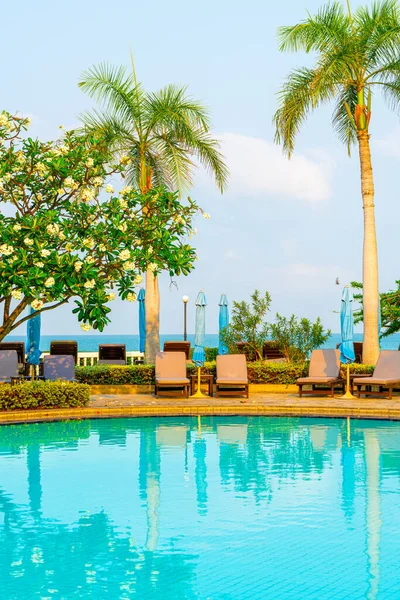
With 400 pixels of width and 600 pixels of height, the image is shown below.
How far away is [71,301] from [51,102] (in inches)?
456

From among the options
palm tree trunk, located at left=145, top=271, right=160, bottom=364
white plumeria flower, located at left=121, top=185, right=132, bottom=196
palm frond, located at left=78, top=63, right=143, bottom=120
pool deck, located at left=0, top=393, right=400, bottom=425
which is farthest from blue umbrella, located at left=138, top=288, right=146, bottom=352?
white plumeria flower, located at left=121, top=185, right=132, bottom=196

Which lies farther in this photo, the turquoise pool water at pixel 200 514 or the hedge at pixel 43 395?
the hedge at pixel 43 395

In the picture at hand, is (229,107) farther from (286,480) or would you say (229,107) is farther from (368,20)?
(286,480)

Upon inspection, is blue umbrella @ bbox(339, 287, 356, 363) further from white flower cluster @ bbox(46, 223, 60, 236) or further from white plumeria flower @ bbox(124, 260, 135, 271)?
white flower cluster @ bbox(46, 223, 60, 236)

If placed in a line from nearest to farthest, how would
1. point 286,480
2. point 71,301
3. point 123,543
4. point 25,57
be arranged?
point 123,543 < point 286,480 < point 71,301 < point 25,57

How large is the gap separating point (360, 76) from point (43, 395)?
1069 cm

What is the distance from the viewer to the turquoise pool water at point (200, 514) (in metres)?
6.41

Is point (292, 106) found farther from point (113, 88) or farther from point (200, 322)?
point (200, 322)

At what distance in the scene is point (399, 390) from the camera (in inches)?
708

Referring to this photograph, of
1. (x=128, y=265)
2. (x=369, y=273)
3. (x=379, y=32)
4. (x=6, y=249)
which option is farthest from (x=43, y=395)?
(x=379, y=32)

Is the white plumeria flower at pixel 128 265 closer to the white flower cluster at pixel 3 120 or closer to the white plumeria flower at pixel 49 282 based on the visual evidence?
the white plumeria flower at pixel 49 282

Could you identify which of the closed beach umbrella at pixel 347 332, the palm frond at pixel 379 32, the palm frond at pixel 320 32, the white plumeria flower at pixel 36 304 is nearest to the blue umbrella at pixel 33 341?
the white plumeria flower at pixel 36 304

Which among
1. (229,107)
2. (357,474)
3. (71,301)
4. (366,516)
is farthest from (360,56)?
(366,516)

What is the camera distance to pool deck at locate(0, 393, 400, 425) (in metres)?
14.8
